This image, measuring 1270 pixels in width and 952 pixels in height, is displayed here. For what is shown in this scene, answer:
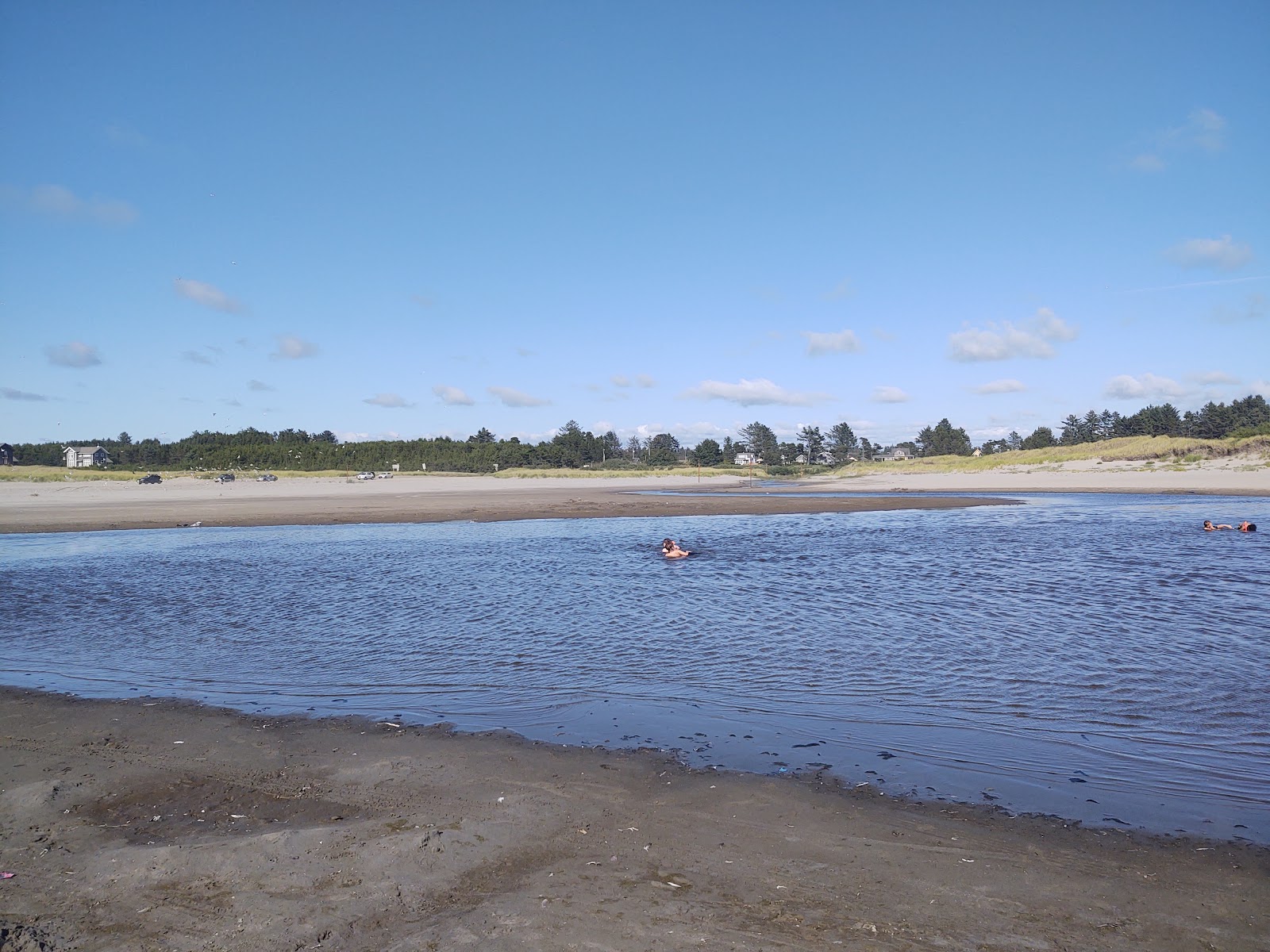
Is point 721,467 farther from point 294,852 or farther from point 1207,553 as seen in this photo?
point 294,852

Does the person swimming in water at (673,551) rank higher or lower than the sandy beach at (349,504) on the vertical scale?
lower

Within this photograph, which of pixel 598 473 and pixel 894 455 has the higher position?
pixel 894 455

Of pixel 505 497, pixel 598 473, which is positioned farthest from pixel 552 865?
pixel 598 473

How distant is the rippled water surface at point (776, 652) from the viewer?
714 centimetres

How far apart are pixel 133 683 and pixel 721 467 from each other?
10755 cm

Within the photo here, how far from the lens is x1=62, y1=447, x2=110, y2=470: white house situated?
343 feet

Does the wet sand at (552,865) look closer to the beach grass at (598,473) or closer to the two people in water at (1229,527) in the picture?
the two people in water at (1229,527)

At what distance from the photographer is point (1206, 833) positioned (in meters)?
5.47

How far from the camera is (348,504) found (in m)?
46.5

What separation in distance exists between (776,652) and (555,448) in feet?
344

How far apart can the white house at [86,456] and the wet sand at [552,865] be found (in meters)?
116

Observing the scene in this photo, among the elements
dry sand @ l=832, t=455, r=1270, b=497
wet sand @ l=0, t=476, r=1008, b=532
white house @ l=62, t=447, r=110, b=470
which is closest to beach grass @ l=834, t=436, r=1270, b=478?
dry sand @ l=832, t=455, r=1270, b=497

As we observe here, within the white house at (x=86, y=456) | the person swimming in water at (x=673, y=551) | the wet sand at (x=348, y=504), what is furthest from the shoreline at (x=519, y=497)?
the white house at (x=86, y=456)

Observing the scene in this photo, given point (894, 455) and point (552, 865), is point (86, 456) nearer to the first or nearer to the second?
point (552, 865)
